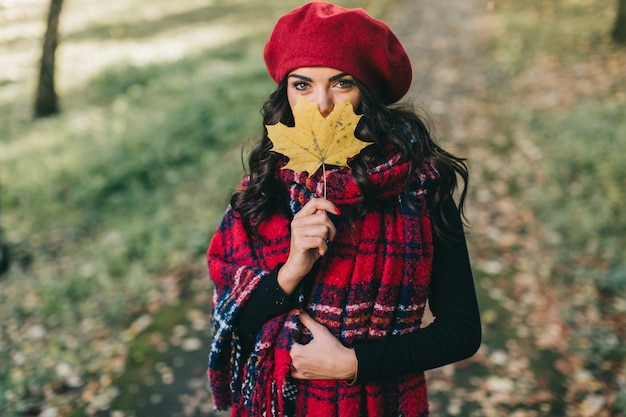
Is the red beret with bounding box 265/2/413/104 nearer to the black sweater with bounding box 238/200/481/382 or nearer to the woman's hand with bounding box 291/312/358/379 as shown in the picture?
the black sweater with bounding box 238/200/481/382

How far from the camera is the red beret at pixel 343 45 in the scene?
1558 millimetres

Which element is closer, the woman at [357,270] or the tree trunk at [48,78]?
the woman at [357,270]

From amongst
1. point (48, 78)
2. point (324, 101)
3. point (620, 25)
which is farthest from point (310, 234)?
point (620, 25)

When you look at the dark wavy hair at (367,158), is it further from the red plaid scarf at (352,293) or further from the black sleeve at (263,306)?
the black sleeve at (263,306)

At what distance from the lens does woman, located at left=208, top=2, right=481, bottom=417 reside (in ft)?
5.05

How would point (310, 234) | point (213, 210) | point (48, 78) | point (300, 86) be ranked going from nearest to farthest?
1. point (310, 234)
2. point (300, 86)
3. point (213, 210)
4. point (48, 78)

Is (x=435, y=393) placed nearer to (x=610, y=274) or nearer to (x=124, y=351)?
(x=610, y=274)

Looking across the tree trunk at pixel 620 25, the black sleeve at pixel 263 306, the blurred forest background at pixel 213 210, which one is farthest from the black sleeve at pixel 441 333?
the tree trunk at pixel 620 25

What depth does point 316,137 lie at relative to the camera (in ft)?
4.74

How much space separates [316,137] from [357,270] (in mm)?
443

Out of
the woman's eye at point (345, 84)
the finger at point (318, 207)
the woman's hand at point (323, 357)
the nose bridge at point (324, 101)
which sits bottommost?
the woman's hand at point (323, 357)

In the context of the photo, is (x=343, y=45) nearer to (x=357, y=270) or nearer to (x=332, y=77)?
(x=332, y=77)

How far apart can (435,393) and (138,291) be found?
286 cm

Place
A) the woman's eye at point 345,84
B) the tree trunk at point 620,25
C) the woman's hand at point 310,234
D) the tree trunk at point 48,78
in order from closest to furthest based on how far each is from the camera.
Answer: the woman's hand at point 310,234 → the woman's eye at point 345,84 → the tree trunk at point 48,78 → the tree trunk at point 620,25
